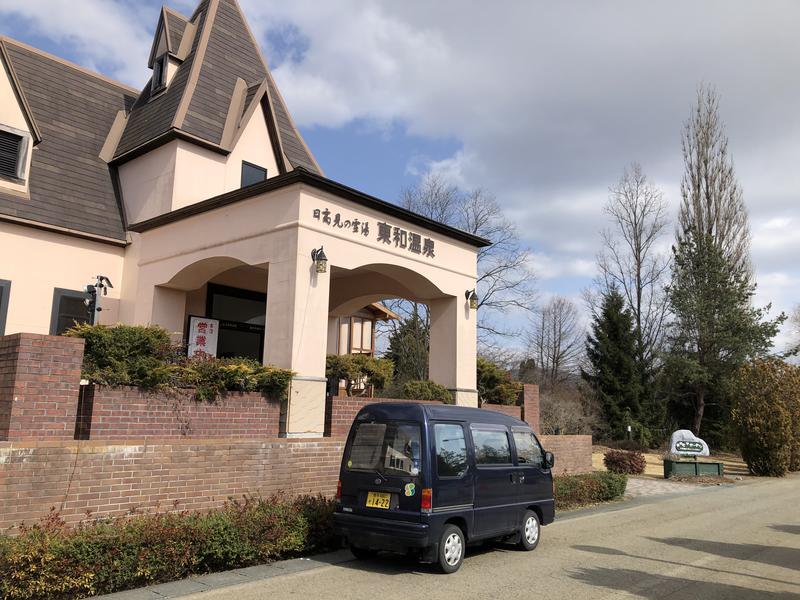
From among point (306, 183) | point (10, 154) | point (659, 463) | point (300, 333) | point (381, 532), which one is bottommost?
point (659, 463)

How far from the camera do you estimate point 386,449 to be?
8.27m

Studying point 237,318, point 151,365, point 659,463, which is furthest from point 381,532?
point 659,463

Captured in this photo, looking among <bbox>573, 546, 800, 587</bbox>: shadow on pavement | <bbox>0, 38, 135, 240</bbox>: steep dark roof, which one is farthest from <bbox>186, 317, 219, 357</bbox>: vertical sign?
<bbox>573, 546, 800, 587</bbox>: shadow on pavement

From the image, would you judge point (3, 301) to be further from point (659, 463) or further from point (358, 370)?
point (659, 463)

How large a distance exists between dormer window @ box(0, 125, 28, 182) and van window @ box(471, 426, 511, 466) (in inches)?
496

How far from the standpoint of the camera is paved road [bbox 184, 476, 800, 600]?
7.00 meters

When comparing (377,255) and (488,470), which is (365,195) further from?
(488,470)

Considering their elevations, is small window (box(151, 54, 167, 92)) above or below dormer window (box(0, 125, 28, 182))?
above

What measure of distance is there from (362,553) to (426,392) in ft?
19.3

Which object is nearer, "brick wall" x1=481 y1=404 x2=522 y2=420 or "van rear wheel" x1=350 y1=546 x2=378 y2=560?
"van rear wheel" x1=350 y1=546 x2=378 y2=560

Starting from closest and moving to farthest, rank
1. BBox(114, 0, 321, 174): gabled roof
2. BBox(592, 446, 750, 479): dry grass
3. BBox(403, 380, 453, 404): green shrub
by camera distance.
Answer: BBox(403, 380, 453, 404): green shrub
BBox(114, 0, 321, 174): gabled roof
BBox(592, 446, 750, 479): dry grass

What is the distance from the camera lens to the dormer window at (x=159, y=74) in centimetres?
1869

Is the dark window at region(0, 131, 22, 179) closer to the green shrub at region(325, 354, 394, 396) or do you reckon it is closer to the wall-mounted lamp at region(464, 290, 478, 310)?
the green shrub at region(325, 354, 394, 396)

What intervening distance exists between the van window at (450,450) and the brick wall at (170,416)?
3893 millimetres
